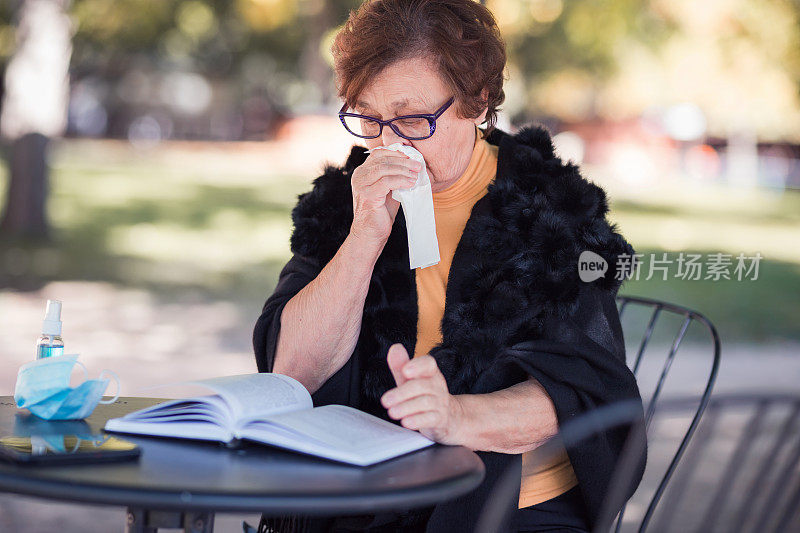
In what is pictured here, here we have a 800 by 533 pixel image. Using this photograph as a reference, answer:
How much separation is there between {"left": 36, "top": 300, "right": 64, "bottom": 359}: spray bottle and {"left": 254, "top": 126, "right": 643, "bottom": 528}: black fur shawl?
0.49 meters

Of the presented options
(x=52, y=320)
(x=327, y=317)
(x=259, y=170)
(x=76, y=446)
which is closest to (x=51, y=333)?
(x=52, y=320)

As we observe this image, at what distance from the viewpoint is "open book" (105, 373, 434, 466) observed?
1.66m

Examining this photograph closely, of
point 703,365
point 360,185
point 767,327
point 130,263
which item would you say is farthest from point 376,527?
point 130,263

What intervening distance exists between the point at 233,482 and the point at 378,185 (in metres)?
0.94

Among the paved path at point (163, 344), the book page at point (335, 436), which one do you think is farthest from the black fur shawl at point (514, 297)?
the paved path at point (163, 344)

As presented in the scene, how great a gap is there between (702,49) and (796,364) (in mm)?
11851

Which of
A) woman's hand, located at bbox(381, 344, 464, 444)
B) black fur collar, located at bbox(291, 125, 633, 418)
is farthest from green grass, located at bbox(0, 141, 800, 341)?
woman's hand, located at bbox(381, 344, 464, 444)

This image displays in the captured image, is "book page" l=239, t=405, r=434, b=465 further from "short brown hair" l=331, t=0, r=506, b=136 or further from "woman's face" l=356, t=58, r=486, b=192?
"short brown hair" l=331, t=0, r=506, b=136

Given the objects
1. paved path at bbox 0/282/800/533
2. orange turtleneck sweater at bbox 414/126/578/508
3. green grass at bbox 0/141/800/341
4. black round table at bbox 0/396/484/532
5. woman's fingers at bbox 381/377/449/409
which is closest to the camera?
black round table at bbox 0/396/484/532

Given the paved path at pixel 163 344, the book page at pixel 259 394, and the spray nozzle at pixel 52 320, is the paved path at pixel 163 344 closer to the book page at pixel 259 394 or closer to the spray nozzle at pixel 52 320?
the spray nozzle at pixel 52 320

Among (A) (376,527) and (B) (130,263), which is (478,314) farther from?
(B) (130,263)

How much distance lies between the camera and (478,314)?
2.28 metres

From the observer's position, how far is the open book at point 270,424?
166cm

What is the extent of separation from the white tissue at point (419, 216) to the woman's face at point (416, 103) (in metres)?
0.04
